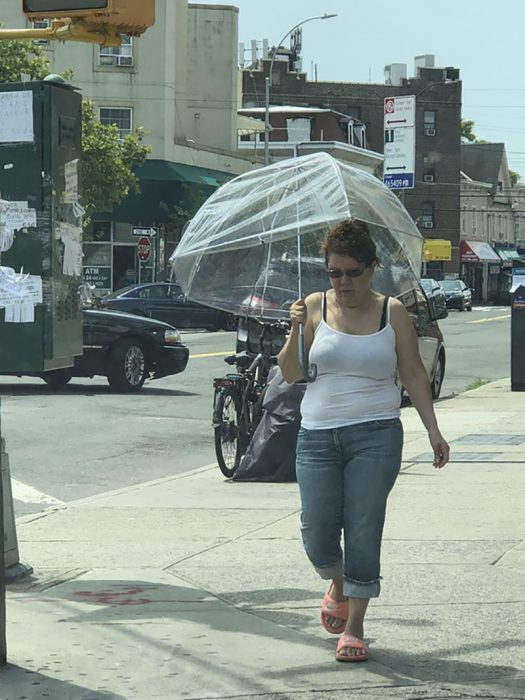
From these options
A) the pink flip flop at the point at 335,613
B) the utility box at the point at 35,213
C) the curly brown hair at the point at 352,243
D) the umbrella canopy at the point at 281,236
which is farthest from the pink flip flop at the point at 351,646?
the umbrella canopy at the point at 281,236

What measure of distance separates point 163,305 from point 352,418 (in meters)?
31.9

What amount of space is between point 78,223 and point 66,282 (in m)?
0.36

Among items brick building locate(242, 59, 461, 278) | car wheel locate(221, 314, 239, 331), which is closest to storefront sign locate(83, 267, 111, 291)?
car wheel locate(221, 314, 239, 331)

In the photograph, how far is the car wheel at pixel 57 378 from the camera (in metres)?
19.2

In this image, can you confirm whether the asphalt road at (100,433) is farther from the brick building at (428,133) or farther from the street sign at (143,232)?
the brick building at (428,133)

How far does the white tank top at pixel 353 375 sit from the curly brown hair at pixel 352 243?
30 cm

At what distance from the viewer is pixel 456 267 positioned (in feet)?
289

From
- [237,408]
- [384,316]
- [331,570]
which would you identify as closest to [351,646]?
[331,570]

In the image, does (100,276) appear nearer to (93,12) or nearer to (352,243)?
(93,12)

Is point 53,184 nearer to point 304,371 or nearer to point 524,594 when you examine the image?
point 304,371

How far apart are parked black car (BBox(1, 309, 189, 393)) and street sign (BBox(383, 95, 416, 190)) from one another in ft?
90.6

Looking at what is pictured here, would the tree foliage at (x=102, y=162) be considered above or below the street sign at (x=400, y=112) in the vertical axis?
below

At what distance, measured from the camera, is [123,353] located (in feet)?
63.1

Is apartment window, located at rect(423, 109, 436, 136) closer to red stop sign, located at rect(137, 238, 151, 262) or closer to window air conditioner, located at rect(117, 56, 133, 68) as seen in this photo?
window air conditioner, located at rect(117, 56, 133, 68)
